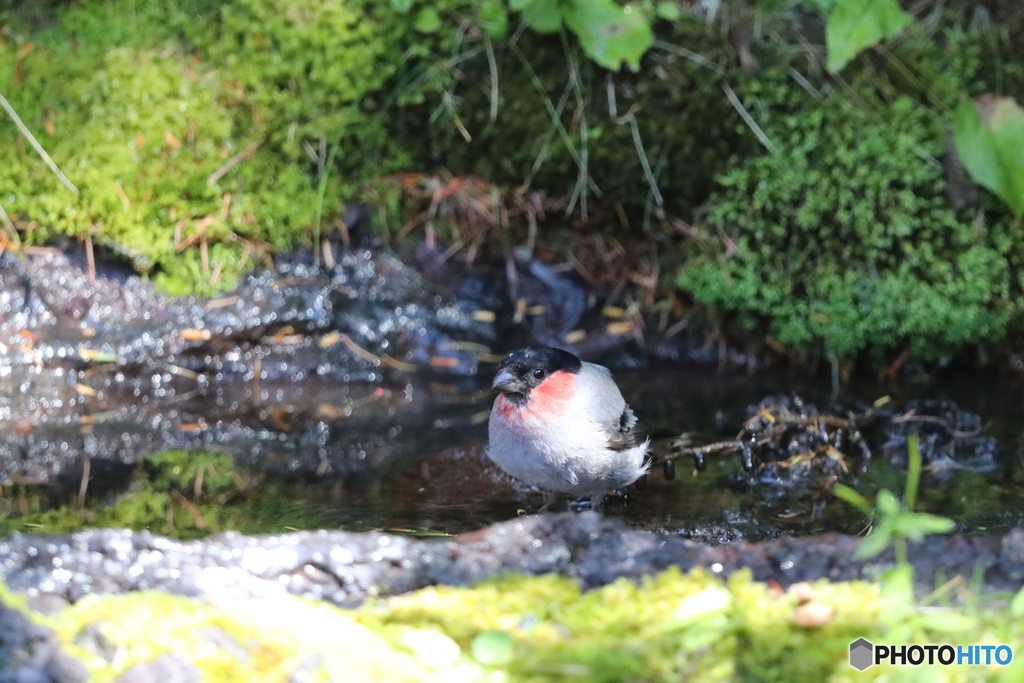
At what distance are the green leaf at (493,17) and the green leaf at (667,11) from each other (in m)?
0.96

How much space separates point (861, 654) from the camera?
2172 mm

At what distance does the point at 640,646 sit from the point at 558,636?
0.21 meters

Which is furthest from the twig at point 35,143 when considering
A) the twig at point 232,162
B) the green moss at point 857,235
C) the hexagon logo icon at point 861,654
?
the hexagon logo icon at point 861,654

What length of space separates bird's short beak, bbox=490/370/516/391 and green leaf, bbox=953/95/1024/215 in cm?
320

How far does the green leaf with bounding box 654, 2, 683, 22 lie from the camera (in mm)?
5758

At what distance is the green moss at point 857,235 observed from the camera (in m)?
5.70

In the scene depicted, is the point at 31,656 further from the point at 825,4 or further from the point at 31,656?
the point at 825,4

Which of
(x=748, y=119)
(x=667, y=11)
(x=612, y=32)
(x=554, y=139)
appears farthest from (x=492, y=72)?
(x=748, y=119)

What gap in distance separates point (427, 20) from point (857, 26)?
2571 millimetres

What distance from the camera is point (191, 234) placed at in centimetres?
590

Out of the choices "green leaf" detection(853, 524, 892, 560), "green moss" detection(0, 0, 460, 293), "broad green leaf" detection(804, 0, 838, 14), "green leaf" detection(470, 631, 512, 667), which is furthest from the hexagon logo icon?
"green moss" detection(0, 0, 460, 293)

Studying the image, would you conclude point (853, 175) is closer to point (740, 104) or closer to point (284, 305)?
point (740, 104)

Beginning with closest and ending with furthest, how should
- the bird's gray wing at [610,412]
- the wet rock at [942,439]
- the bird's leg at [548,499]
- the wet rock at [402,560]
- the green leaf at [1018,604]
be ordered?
the green leaf at [1018,604] → the wet rock at [402,560] → the bird's gray wing at [610,412] → the bird's leg at [548,499] → the wet rock at [942,439]

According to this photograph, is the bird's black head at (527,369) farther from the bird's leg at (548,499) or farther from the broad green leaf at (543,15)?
the broad green leaf at (543,15)
